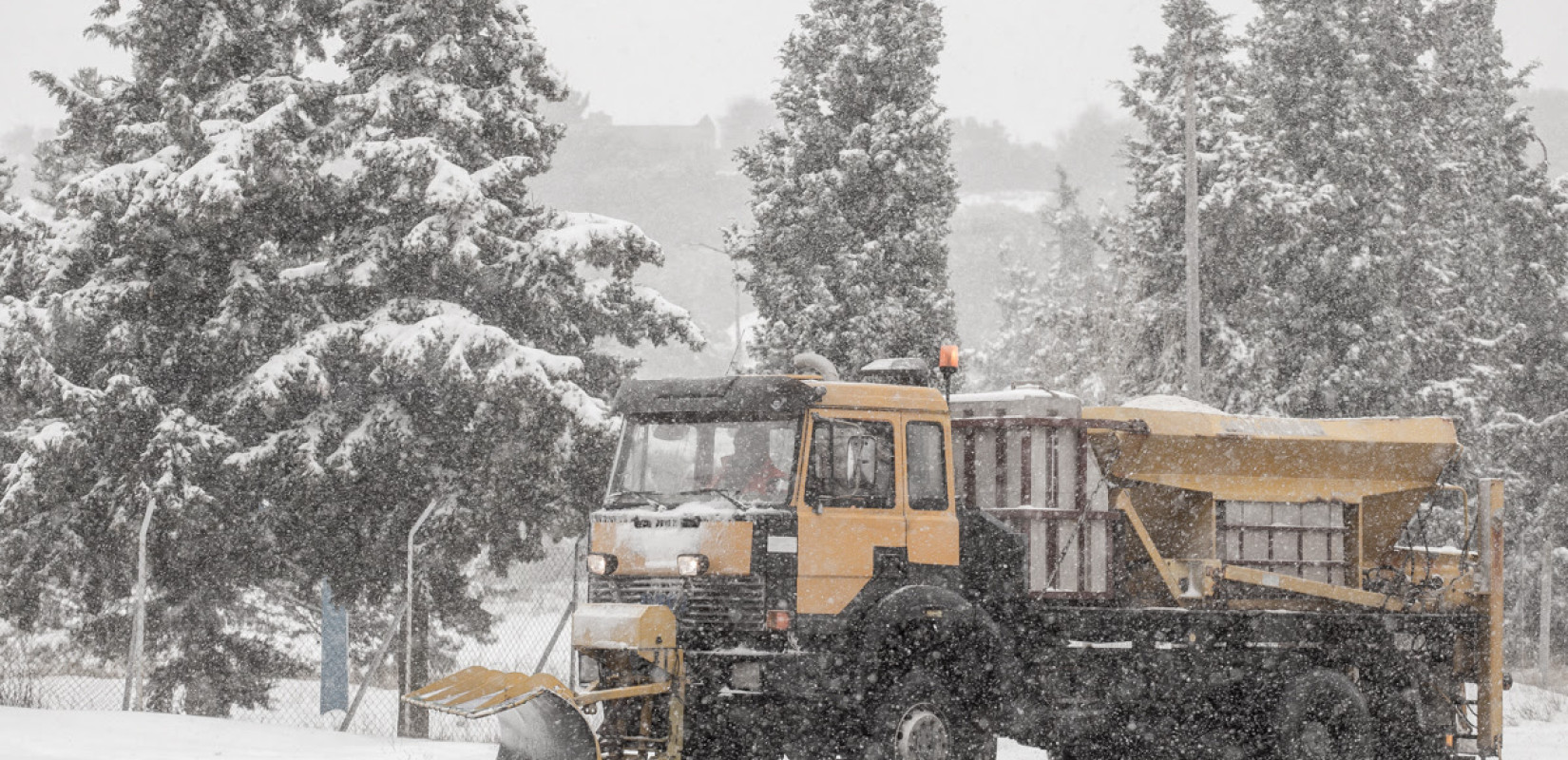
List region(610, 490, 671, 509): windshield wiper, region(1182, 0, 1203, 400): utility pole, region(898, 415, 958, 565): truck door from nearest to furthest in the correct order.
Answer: region(610, 490, 671, 509): windshield wiper → region(898, 415, 958, 565): truck door → region(1182, 0, 1203, 400): utility pole

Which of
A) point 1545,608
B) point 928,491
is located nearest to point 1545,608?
point 1545,608

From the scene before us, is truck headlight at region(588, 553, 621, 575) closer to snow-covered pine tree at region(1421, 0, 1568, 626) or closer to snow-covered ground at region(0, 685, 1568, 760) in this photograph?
snow-covered ground at region(0, 685, 1568, 760)

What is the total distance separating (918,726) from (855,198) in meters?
18.9

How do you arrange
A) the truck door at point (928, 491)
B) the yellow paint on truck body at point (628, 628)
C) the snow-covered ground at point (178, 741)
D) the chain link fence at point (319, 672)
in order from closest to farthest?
the yellow paint on truck body at point (628, 628), the snow-covered ground at point (178, 741), the truck door at point (928, 491), the chain link fence at point (319, 672)

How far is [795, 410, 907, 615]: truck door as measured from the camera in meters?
10.4

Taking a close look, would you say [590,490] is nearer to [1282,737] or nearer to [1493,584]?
[1282,737]

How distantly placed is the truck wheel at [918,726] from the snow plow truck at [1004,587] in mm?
19

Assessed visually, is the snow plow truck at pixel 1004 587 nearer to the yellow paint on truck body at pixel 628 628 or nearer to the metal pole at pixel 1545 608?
the yellow paint on truck body at pixel 628 628

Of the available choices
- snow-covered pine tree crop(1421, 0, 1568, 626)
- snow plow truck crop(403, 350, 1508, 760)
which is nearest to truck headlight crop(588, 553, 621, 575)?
snow plow truck crop(403, 350, 1508, 760)

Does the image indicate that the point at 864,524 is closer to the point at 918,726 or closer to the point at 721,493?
the point at 721,493

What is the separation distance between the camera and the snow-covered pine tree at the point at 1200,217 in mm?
30109

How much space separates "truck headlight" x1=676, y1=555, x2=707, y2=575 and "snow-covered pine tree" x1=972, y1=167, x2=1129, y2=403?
11.4m

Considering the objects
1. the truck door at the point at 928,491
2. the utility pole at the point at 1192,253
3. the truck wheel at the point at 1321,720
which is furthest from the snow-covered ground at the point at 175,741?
the utility pole at the point at 1192,253

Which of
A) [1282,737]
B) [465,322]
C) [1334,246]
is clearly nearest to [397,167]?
[465,322]
